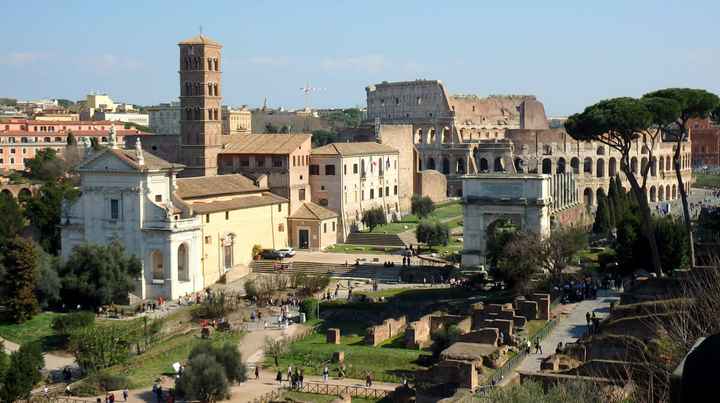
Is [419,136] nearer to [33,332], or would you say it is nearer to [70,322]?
[33,332]

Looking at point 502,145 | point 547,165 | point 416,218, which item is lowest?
point 416,218

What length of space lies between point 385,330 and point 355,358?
11.2 feet

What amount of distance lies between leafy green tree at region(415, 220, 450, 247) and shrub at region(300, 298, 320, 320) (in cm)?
1283

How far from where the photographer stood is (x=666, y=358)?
56.4 feet

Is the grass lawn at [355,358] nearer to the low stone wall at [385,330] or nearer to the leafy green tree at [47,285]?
the low stone wall at [385,330]

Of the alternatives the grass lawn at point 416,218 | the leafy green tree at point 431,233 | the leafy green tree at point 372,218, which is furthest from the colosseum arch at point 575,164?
the leafy green tree at point 431,233

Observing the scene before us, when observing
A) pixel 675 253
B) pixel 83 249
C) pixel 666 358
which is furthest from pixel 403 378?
pixel 83 249

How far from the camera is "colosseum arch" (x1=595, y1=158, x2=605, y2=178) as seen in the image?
81.4 m

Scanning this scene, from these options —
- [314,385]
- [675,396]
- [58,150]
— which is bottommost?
[314,385]

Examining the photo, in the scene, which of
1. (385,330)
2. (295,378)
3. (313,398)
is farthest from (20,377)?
(385,330)

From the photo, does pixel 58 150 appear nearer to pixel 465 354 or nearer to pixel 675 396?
pixel 465 354

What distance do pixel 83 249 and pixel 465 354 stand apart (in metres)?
21.9

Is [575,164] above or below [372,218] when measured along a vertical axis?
above

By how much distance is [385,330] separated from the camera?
34.0 metres
